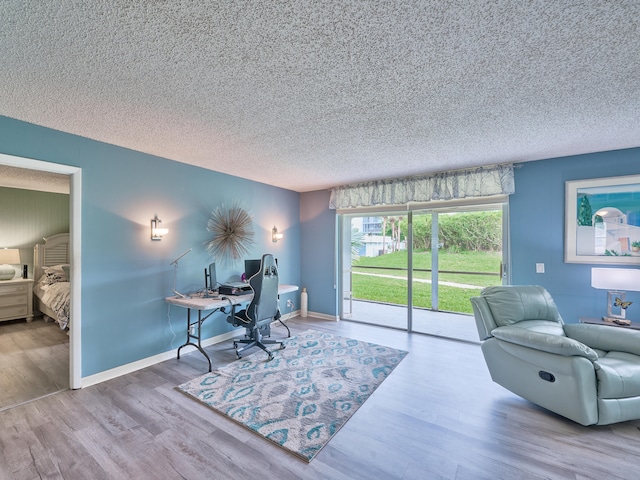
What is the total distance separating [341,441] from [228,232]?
115 inches

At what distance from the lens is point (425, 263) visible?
4402 millimetres

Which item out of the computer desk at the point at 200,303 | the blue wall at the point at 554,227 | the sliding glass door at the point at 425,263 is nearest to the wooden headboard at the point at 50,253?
the computer desk at the point at 200,303

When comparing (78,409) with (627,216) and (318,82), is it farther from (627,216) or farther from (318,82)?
(627,216)

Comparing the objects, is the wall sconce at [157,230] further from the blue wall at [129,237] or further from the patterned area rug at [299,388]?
the patterned area rug at [299,388]

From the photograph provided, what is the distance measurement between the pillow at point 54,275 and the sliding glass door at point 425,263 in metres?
5.04

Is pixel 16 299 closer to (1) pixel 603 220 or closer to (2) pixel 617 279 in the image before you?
(2) pixel 617 279

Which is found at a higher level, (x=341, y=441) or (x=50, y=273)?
(x=50, y=273)

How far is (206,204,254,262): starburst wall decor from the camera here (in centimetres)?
380

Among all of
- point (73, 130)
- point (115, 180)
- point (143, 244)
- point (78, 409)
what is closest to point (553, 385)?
point (78, 409)

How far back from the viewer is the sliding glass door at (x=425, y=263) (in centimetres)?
397

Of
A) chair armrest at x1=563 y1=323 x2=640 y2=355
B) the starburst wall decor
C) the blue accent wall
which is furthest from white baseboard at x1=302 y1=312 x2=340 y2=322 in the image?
chair armrest at x1=563 y1=323 x2=640 y2=355

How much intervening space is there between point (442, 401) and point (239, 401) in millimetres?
1798

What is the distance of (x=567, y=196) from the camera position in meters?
3.18

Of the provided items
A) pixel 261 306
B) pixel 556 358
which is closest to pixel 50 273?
pixel 261 306
